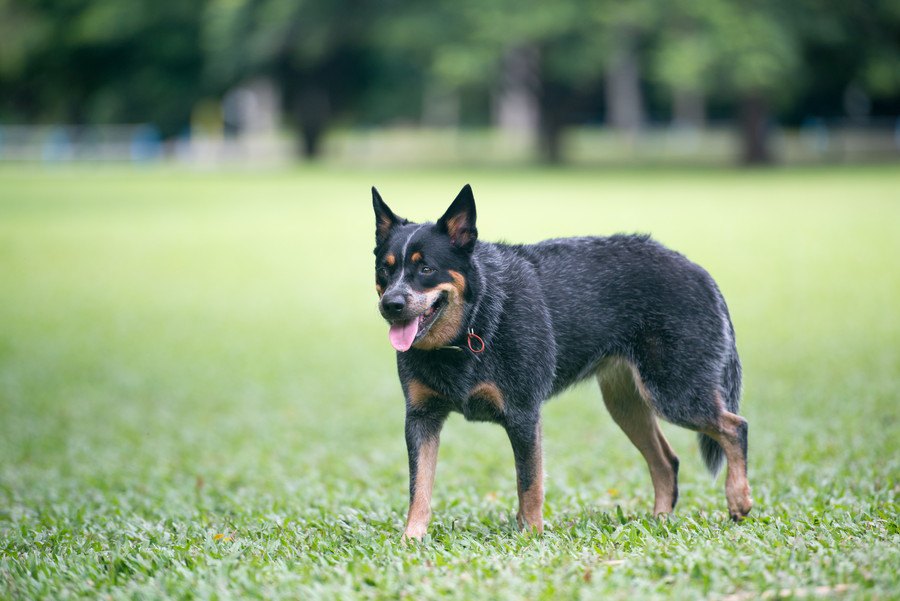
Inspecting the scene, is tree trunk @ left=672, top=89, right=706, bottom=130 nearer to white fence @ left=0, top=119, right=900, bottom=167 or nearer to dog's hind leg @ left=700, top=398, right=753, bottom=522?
white fence @ left=0, top=119, right=900, bottom=167

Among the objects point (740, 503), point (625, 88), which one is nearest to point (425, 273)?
point (740, 503)

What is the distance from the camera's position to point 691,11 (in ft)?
140

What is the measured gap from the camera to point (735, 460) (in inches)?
235

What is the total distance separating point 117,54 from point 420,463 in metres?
62.2

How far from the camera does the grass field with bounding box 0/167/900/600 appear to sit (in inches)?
194

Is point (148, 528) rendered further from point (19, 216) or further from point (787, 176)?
point (787, 176)

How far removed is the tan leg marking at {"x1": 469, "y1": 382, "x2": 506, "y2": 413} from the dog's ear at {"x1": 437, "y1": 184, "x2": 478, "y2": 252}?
0.69 meters

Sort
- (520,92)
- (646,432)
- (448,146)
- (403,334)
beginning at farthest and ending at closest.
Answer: (520,92) → (448,146) → (646,432) → (403,334)

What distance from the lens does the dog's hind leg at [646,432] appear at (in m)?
6.30

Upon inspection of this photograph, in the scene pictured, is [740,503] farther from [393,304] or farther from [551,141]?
[551,141]

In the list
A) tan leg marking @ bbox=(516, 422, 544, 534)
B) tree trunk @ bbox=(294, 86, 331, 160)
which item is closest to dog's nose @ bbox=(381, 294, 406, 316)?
tan leg marking @ bbox=(516, 422, 544, 534)

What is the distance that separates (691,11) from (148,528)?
40.0 meters

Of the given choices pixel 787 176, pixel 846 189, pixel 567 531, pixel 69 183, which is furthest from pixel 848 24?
pixel 567 531

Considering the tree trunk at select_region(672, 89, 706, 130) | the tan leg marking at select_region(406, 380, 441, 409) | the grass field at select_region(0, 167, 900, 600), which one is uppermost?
the tree trunk at select_region(672, 89, 706, 130)
